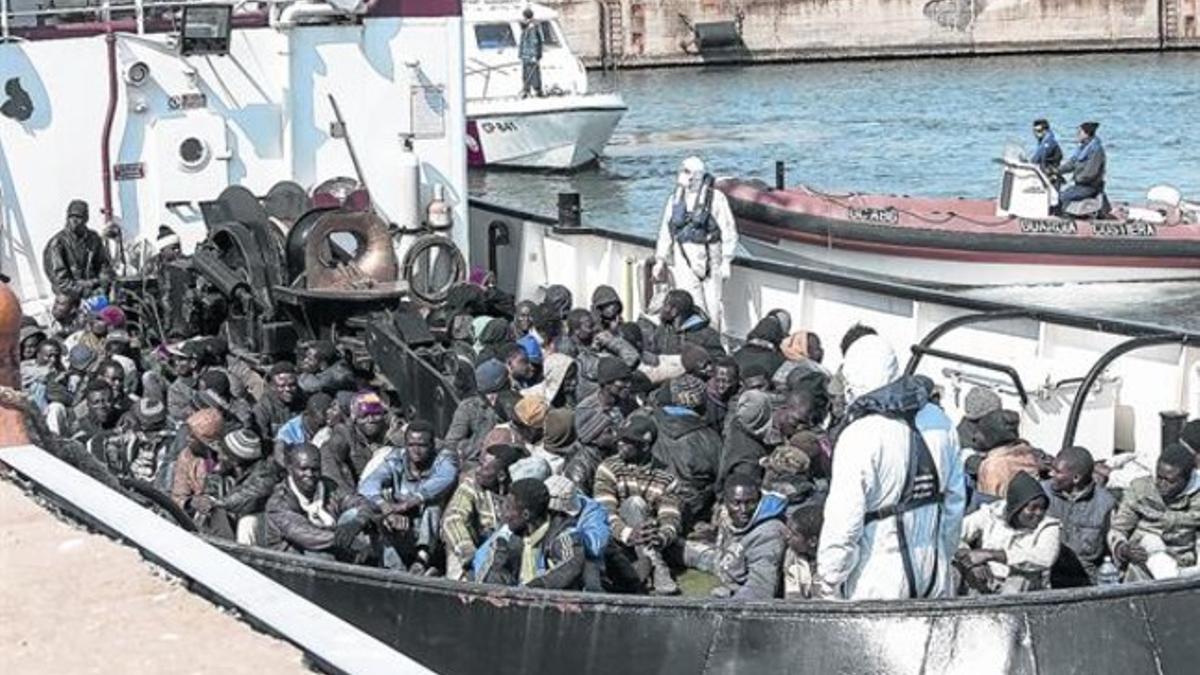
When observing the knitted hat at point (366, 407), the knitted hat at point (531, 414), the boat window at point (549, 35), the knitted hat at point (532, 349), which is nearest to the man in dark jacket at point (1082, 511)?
the knitted hat at point (531, 414)

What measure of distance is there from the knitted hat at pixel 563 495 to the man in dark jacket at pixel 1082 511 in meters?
1.92

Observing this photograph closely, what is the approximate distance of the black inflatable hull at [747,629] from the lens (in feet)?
23.1

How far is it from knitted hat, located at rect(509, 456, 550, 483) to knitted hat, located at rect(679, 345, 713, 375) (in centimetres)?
238

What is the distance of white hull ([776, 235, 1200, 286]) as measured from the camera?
20.1 meters

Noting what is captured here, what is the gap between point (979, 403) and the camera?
10.0m

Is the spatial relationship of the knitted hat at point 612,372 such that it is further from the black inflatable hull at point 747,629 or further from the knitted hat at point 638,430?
the black inflatable hull at point 747,629

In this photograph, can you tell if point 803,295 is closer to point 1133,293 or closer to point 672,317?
point 672,317

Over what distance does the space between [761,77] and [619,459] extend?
44.1 meters

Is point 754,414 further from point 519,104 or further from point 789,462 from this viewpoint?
point 519,104

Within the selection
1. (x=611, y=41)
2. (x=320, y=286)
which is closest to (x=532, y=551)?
(x=320, y=286)

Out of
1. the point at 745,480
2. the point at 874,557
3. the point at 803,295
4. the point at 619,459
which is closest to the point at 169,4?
the point at 803,295

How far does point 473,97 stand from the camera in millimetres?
34000

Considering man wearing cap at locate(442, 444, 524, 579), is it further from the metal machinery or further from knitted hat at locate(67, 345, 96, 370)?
knitted hat at locate(67, 345, 96, 370)

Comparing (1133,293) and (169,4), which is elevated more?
(169,4)
